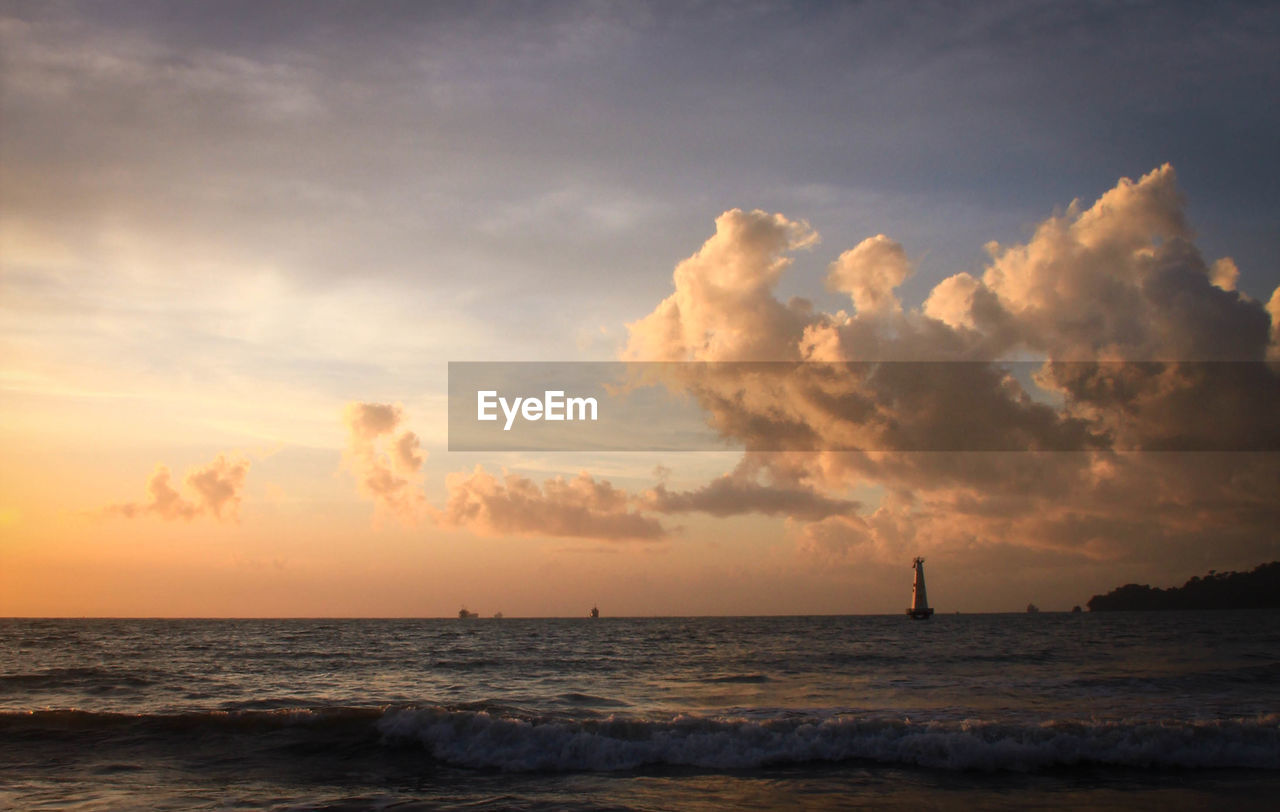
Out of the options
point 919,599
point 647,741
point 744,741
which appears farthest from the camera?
point 919,599

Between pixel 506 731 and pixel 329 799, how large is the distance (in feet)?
18.6

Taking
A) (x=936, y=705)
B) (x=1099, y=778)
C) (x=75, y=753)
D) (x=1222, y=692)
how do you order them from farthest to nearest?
(x=1222, y=692) < (x=936, y=705) < (x=75, y=753) < (x=1099, y=778)

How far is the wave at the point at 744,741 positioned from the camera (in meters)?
18.3

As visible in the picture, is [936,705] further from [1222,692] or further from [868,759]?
[1222,692]

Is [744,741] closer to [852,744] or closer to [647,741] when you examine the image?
[647,741]

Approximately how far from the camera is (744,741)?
1947 centimetres

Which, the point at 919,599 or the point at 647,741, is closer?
the point at 647,741

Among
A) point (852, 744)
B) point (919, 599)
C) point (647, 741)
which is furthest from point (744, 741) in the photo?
point (919, 599)

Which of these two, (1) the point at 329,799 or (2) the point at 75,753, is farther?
(2) the point at 75,753

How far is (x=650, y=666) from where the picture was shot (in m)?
43.7

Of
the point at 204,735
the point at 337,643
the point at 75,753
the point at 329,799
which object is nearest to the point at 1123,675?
the point at 329,799

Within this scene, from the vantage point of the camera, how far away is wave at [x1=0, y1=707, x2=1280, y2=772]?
18.3 m

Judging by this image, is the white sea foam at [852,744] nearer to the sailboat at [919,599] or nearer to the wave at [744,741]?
the wave at [744,741]

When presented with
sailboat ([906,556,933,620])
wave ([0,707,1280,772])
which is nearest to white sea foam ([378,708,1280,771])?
wave ([0,707,1280,772])
